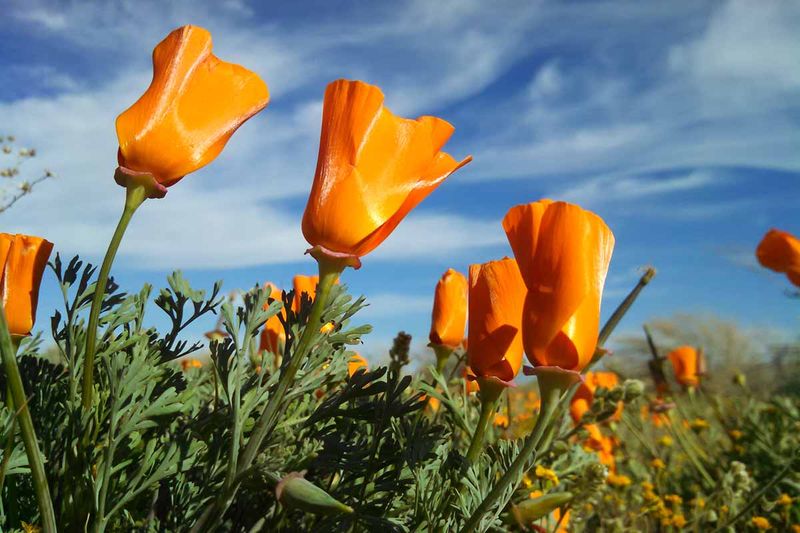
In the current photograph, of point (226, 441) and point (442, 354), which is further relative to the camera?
point (442, 354)

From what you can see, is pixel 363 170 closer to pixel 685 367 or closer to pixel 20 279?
pixel 20 279

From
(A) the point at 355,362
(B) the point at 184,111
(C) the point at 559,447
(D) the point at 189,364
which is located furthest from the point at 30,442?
(D) the point at 189,364

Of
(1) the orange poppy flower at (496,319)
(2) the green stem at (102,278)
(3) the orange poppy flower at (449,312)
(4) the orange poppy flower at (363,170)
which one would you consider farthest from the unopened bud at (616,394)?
(2) the green stem at (102,278)

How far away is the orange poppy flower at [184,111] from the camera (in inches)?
40.6

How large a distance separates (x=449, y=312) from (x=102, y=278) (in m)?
0.82

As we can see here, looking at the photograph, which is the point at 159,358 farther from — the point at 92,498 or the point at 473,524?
the point at 473,524

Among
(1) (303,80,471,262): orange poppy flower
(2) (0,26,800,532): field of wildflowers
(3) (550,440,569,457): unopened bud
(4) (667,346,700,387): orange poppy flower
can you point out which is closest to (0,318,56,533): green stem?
(2) (0,26,800,532): field of wildflowers

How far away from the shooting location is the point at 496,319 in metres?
1.18

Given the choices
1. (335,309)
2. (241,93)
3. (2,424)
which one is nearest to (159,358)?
(2,424)

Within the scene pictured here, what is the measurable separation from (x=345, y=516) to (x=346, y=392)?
0.19m

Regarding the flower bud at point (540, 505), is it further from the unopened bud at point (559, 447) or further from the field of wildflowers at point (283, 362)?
the unopened bud at point (559, 447)

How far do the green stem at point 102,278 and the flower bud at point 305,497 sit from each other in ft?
1.09

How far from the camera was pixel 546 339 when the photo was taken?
102cm

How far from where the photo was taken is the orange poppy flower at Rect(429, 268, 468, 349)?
155 cm
